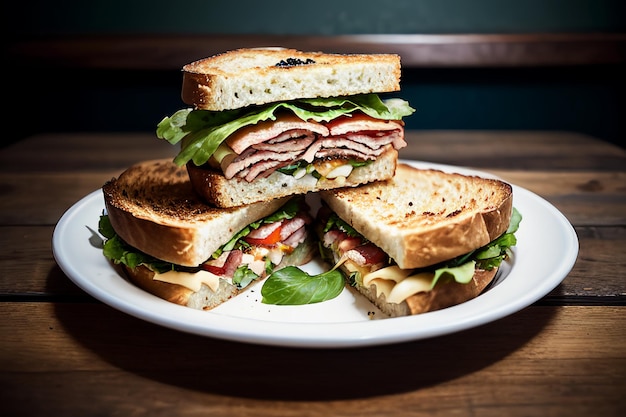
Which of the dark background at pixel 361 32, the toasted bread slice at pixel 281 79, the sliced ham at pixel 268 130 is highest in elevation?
the toasted bread slice at pixel 281 79

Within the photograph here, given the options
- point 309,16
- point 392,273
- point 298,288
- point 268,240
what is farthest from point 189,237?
point 309,16

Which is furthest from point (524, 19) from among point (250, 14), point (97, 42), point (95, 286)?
point (95, 286)

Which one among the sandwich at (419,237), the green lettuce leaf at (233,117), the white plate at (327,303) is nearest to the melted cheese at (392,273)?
the sandwich at (419,237)

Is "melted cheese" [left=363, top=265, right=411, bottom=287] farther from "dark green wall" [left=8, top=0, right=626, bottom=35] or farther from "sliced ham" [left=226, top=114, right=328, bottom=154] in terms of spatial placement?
"dark green wall" [left=8, top=0, right=626, bottom=35]

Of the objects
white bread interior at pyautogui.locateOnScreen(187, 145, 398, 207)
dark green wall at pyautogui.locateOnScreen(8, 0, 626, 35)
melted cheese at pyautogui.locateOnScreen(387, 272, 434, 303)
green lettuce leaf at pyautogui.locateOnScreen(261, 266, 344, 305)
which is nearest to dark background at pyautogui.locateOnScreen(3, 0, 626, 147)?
dark green wall at pyautogui.locateOnScreen(8, 0, 626, 35)

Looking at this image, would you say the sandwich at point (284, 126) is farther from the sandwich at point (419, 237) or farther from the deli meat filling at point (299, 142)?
the sandwich at point (419, 237)

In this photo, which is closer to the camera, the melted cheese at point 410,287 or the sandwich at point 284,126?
the melted cheese at point 410,287

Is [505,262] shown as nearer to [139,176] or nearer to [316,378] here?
[316,378]
